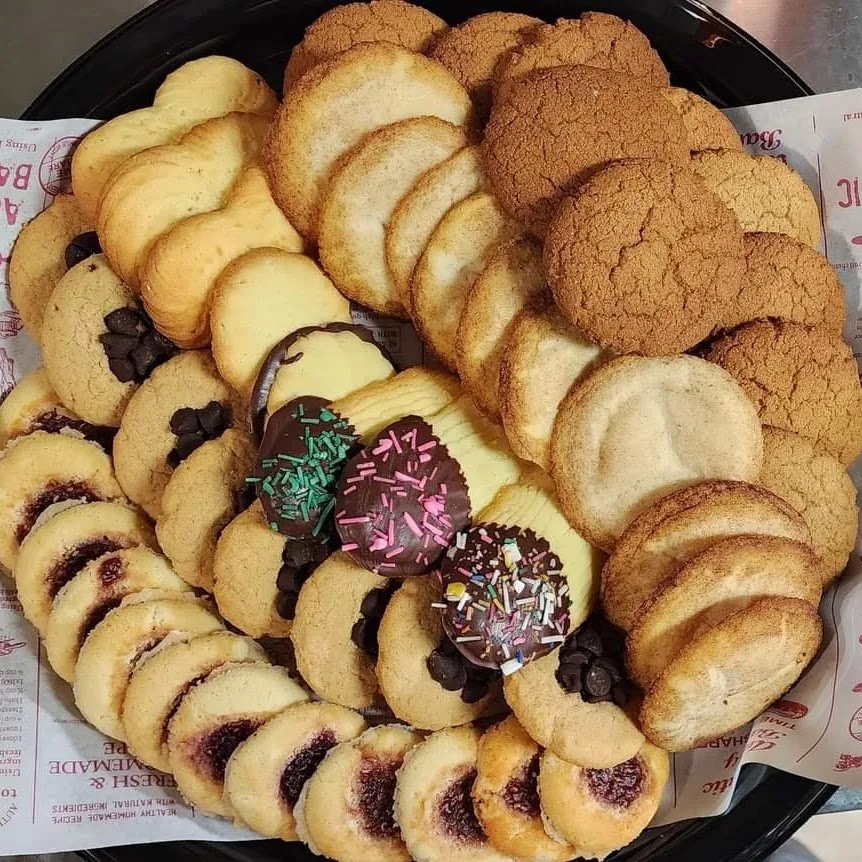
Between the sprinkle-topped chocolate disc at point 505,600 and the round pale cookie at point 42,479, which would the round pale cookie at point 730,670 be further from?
the round pale cookie at point 42,479

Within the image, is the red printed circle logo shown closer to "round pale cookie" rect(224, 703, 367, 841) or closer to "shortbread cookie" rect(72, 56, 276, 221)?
"shortbread cookie" rect(72, 56, 276, 221)

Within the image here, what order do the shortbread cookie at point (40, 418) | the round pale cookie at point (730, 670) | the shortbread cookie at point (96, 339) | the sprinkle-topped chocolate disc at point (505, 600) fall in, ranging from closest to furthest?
the round pale cookie at point (730, 670) → the sprinkle-topped chocolate disc at point (505, 600) → the shortbread cookie at point (96, 339) → the shortbread cookie at point (40, 418)

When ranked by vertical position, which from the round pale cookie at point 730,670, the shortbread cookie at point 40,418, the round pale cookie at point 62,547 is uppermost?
the shortbread cookie at point 40,418

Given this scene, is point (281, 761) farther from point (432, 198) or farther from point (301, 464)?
point (432, 198)

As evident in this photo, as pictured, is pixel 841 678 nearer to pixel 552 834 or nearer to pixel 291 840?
pixel 552 834

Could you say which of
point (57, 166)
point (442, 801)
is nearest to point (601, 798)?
point (442, 801)

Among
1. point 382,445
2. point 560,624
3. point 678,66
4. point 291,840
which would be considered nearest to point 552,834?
point 560,624

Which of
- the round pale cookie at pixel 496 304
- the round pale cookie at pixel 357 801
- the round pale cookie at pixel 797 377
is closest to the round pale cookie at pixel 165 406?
the round pale cookie at pixel 496 304
